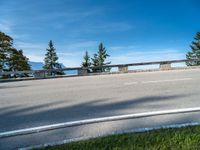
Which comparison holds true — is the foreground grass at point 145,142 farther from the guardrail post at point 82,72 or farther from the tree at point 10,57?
the tree at point 10,57

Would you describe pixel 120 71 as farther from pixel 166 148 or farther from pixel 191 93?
pixel 166 148

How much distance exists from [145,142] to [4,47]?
41.3m

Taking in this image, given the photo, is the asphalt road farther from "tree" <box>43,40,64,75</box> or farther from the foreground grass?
"tree" <box>43,40,64,75</box>

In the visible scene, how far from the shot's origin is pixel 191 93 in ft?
30.0

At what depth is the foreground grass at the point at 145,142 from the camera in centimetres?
444

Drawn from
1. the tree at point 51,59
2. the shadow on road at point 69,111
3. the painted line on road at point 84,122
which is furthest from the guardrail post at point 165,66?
the tree at point 51,59

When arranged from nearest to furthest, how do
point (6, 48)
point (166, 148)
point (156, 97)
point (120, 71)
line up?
point (166, 148) → point (156, 97) → point (120, 71) → point (6, 48)

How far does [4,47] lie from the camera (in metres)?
42.9

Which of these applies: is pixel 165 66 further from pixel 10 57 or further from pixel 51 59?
pixel 51 59

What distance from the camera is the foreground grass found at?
444cm

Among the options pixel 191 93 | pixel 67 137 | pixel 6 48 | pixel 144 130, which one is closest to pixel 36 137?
pixel 67 137

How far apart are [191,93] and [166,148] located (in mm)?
5150

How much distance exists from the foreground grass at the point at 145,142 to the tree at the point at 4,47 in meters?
40.1

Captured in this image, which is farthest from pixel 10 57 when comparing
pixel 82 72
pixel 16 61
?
pixel 82 72
